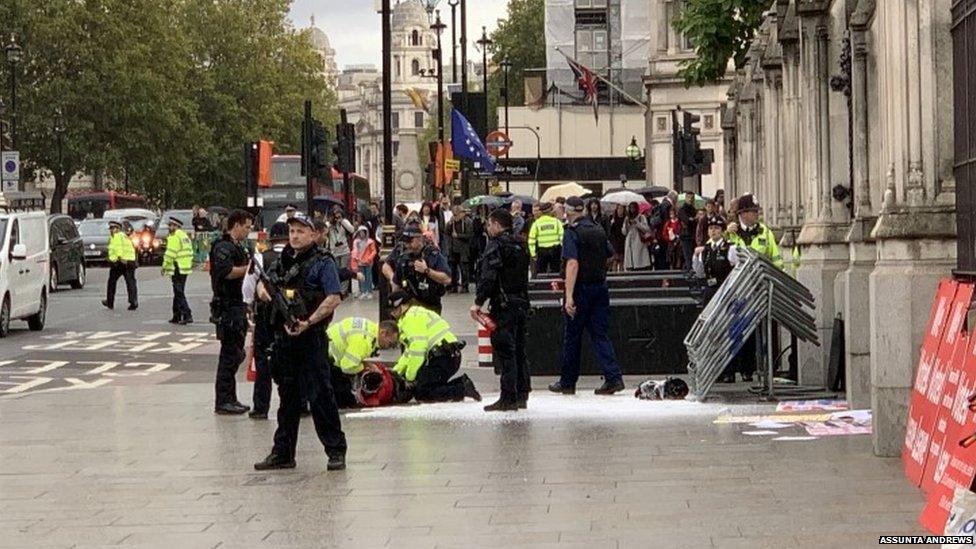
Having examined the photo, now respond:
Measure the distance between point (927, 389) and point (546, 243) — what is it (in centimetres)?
2416

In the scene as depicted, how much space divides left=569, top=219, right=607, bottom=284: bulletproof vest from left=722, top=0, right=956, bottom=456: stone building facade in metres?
1.79

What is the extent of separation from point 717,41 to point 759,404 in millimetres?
13755

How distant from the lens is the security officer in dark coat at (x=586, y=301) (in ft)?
63.0

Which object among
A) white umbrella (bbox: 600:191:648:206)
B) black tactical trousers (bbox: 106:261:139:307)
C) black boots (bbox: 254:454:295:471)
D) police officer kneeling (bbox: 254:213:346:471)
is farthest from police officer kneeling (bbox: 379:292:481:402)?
white umbrella (bbox: 600:191:648:206)

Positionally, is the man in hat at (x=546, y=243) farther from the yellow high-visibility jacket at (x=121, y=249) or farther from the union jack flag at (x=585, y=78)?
the union jack flag at (x=585, y=78)

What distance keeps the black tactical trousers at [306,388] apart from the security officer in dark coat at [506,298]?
3.74 m

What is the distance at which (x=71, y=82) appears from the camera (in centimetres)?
8656

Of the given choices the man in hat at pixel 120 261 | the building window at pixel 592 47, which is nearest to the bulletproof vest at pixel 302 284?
the man in hat at pixel 120 261

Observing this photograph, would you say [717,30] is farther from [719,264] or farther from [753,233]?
[753,233]

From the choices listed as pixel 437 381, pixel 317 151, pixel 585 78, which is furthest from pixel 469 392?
pixel 585 78

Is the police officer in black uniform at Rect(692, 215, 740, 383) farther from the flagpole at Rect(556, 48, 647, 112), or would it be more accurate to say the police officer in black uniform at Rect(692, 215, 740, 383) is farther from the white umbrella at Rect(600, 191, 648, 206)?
the flagpole at Rect(556, 48, 647, 112)

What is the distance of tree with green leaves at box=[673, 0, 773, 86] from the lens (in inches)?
1190

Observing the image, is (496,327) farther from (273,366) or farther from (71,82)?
(71,82)

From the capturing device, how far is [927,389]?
11.3 m
